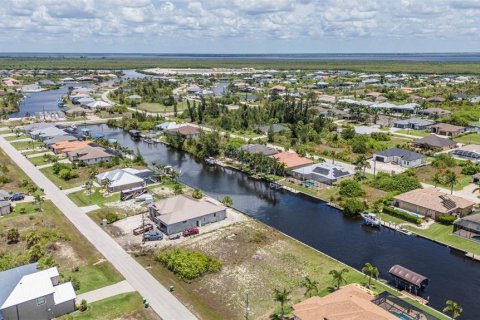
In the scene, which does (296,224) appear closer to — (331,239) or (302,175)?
(331,239)

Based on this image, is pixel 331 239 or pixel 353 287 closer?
pixel 353 287

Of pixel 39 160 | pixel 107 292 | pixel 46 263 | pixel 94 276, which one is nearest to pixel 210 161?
pixel 39 160

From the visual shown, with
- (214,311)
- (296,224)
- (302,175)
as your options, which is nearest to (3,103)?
(302,175)

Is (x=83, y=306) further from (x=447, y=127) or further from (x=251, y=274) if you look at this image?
(x=447, y=127)

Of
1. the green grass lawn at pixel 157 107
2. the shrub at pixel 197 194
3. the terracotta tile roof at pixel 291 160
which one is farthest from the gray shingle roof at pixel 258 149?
the green grass lawn at pixel 157 107

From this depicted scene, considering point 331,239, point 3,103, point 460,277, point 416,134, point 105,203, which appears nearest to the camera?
point 460,277

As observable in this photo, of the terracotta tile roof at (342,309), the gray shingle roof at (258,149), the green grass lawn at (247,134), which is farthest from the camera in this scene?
the green grass lawn at (247,134)

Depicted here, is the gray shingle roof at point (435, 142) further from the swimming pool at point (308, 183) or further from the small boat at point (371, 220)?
the small boat at point (371, 220)
